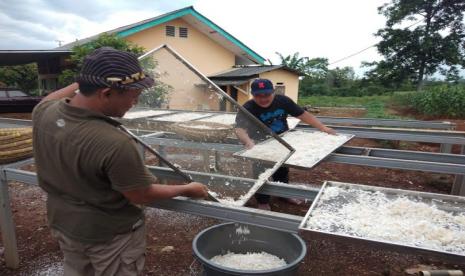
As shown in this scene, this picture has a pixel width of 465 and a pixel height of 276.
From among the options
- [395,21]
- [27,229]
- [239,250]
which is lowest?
[27,229]

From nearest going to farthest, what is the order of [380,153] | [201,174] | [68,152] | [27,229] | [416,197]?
[68,152] < [416,197] < [201,174] < [380,153] < [27,229]

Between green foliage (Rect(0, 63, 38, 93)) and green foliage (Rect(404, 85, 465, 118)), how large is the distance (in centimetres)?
2500

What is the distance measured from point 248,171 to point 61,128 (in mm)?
1304

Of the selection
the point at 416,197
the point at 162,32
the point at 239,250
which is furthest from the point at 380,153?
the point at 162,32

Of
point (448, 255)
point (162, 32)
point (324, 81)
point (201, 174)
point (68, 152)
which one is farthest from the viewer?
point (324, 81)

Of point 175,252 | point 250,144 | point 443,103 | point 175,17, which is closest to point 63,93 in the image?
point 250,144

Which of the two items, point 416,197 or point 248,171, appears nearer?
point 416,197

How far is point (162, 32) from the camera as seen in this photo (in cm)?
1257

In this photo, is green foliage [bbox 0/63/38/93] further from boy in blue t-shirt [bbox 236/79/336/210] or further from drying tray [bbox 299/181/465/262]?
drying tray [bbox 299/181/465/262]

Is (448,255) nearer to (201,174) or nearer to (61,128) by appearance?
(201,174)

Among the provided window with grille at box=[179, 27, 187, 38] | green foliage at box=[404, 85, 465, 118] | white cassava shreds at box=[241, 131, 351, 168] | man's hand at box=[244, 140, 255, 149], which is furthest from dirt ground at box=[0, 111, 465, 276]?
green foliage at box=[404, 85, 465, 118]

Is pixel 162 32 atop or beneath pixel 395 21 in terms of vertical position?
beneath

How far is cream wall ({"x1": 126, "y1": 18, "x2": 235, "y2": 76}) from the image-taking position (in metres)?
12.3

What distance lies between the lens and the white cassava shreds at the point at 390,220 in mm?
1313
